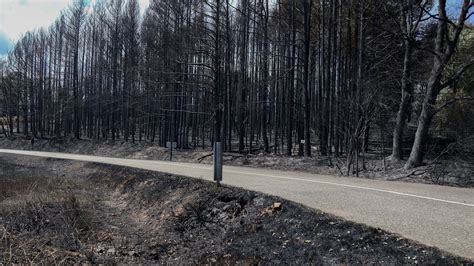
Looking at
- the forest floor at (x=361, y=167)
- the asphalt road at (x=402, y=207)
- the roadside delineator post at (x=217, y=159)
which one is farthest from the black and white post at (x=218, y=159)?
the forest floor at (x=361, y=167)

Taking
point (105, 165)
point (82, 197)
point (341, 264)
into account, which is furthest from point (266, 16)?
point (341, 264)

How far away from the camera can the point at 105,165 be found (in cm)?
2255

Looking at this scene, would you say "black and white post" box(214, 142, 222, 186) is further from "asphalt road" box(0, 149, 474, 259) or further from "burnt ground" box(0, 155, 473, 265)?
"asphalt road" box(0, 149, 474, 259)

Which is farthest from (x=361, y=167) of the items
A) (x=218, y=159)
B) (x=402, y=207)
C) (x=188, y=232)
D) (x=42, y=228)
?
(x=42, y=228)

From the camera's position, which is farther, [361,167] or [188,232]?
[361,167]

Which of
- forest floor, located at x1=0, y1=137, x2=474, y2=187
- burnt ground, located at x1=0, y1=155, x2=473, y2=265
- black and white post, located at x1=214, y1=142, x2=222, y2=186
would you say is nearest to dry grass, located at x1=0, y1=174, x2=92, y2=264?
burnt ground, located at x1=0, y1=155, x2=473, y2=265

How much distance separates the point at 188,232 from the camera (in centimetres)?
911

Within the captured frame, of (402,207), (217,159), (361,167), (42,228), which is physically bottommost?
(42,228)

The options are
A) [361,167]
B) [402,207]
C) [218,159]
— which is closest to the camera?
[402,207]

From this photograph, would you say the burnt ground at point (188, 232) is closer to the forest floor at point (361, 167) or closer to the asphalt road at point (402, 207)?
the asphalt road at point (402, 207)

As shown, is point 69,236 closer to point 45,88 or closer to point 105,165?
point 105,165

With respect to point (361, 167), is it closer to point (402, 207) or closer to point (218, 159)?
point (218, 159)

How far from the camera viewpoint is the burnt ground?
18.9ft

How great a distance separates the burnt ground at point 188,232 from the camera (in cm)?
576
